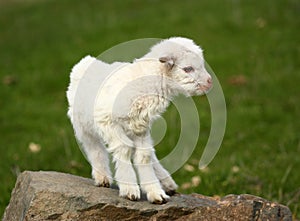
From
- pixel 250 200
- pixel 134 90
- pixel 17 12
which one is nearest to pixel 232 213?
pixel 250 200

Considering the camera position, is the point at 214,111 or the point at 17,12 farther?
the point at 17,12

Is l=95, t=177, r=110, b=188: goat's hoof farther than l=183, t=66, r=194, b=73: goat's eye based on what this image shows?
Yes

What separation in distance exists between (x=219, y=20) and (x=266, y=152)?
5.94m

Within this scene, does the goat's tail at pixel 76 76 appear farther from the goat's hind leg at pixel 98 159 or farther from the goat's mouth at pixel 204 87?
the goat's mouth at pixel 204 87

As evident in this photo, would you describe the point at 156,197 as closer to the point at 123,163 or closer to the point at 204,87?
the point at 123,163

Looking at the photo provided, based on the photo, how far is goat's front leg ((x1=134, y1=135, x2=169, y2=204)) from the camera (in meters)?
4.71

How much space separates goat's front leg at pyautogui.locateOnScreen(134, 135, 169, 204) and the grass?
230cm

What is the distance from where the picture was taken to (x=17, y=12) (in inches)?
763

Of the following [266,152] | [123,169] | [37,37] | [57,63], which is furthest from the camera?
[37,37]

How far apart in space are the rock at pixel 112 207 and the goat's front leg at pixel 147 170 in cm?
9

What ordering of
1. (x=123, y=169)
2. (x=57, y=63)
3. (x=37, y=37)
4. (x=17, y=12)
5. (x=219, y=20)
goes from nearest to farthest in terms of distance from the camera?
(x=123, y=169)
(x=57, y=63)
(x=219, y=20)
(x=37, y=37)
(x=17, y=12)

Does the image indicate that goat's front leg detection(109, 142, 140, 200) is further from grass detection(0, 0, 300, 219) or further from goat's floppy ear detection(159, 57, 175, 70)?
grass detection(0, 0, 300, 219)

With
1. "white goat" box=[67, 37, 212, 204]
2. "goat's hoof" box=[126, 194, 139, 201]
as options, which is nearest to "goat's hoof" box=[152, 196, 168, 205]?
"white goat" box=[67, 37, 212, 204]

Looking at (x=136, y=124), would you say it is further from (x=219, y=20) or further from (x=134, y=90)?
(x=219, y=20)
